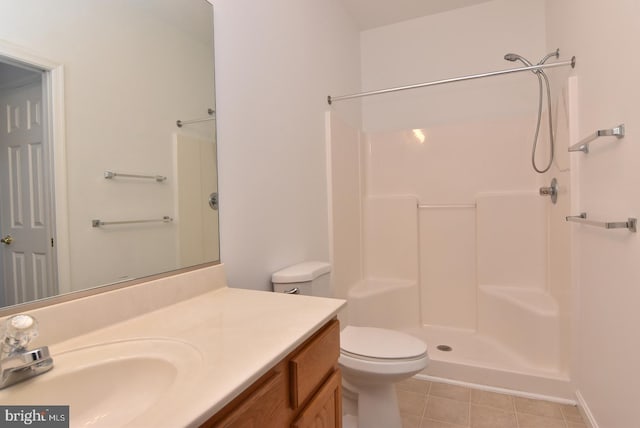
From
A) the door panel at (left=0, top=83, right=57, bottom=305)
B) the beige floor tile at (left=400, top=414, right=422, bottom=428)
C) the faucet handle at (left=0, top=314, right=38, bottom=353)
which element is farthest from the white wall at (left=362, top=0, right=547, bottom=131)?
the faucet handle at (left=0, top=314, right=38, bottom=353)

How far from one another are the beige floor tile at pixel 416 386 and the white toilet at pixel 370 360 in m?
0.47

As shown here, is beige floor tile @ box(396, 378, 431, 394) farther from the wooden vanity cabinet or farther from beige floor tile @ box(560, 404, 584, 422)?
the wooden vanity cabinet

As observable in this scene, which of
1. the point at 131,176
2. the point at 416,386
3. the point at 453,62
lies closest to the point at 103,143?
the point at 131,176

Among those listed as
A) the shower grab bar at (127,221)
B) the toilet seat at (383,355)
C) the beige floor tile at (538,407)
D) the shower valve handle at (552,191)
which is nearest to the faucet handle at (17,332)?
the shower grab bar at (127,221)

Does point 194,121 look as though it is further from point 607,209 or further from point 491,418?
point 491,418

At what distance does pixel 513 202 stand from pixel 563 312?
0.85 meters

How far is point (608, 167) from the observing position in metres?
1.38

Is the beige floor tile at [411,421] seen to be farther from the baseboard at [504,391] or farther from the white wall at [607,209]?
the white wall at [607,209]

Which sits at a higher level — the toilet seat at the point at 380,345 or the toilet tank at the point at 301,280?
the toilet tank at the point at 301,280

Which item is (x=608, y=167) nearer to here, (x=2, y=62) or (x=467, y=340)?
(x=467, y=340)

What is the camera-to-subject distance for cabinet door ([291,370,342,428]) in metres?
0.82

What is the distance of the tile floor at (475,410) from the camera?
5.55ft

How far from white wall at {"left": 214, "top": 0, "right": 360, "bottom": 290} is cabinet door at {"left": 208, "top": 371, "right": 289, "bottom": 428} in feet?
2.25

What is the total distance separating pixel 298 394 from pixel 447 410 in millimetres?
1429
